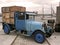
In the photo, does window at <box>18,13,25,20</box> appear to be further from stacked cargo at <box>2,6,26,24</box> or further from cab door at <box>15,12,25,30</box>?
stacked cargo at <box>2,6,26,24</box>

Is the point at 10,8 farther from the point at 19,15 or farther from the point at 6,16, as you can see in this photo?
the point at 19,15

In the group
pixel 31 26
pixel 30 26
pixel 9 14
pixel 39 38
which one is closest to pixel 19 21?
pixel 30 26

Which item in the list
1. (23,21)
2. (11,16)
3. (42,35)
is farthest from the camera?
(11,16)

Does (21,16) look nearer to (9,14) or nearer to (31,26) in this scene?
(31,26)

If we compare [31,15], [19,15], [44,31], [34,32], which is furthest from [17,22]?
[44,31]

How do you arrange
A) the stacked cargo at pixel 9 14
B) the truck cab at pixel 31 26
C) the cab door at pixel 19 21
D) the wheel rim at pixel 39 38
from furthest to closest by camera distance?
the stacked cargo at pixel 9 14
the cab door at pixel 19 21
the truck cab at pixel 31 26
the wheel rim at pixel 39 38

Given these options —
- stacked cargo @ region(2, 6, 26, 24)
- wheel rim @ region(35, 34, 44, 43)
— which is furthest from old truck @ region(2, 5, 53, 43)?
stacked cargo @ region(2, 6, 26, 24)

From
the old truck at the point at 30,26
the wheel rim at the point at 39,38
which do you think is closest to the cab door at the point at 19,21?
the old truck at the point at 30,26

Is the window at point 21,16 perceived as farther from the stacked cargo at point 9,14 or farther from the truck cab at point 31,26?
the stacked cargo at point 9,14

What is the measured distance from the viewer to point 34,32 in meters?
9.94

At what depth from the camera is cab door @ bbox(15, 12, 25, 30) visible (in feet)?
35.8

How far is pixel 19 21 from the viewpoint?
11.2 metres

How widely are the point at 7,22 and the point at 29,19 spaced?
311 cm

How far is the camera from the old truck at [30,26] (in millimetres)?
9571
